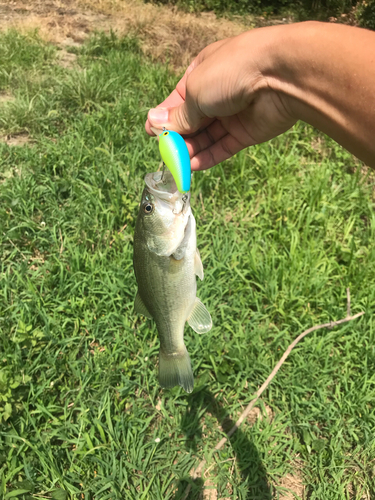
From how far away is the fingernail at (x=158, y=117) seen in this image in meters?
2.14

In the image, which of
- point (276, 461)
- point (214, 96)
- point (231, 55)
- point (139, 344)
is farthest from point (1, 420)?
point (231, 55)

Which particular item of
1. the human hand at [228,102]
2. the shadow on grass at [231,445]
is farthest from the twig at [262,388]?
the human hand at [228,102]

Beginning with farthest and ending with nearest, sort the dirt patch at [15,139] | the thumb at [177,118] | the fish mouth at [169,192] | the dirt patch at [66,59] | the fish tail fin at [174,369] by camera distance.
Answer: the dirt patch at [66,59]
the dirt patch at [15,139]
the thumb at [177,118]
the fish tail fin at [174,369]
the fish mouth at [169,192]

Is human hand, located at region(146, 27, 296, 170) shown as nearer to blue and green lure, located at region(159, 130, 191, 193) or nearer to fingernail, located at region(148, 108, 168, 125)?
fingernail, located at region(148, 108, 168, 125)

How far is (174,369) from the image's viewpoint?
6.23ft

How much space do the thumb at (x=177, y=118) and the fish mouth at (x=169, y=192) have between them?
0.57 meters

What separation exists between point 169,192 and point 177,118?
2.23ft

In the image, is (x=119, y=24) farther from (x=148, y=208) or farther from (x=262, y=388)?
(x=262, y=388)

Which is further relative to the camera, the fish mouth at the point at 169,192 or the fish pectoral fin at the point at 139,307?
the fish pectoral fin at the point at 139,307

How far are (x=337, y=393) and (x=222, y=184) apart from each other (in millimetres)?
2549

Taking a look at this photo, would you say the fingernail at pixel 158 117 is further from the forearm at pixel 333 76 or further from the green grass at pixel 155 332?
the green grass at pixel 155 332

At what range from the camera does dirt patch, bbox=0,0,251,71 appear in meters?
7.20

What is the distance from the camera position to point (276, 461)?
2.63 metres

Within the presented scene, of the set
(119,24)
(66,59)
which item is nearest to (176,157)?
(66,59)
